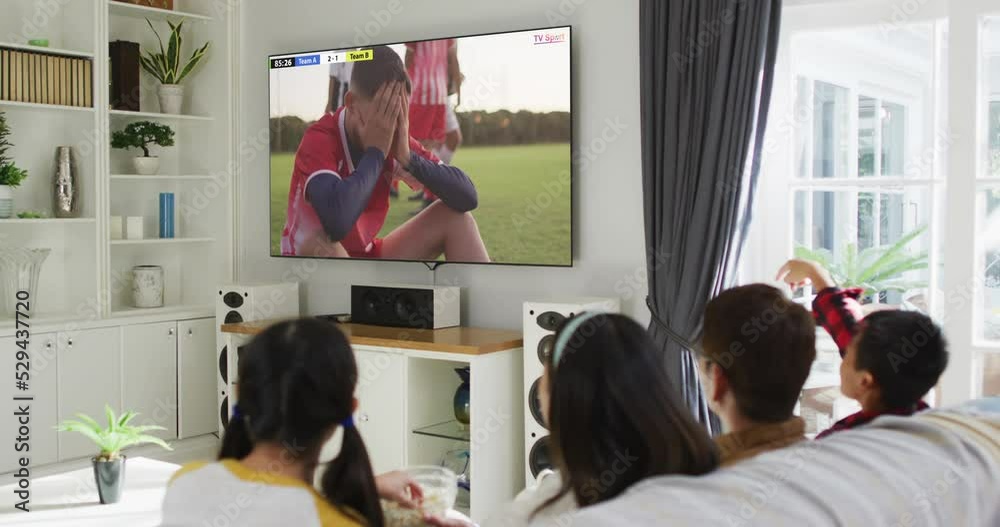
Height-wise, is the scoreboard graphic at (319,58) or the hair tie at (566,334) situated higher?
the scoreboard graphic at (319,58)

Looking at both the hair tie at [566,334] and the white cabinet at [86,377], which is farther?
the white cabinet at [86,377]

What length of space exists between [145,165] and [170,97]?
376 millimetres

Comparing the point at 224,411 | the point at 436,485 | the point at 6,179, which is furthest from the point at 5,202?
the point at 436,485

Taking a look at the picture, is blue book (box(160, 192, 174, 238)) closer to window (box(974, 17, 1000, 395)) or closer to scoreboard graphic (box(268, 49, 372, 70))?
scoreboard graphic (box(268, 49, 372, 70))

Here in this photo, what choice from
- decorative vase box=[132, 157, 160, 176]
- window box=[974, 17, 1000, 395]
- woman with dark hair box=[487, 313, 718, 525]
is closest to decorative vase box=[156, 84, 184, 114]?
decorative vase box=[132, 157, 160, 176]

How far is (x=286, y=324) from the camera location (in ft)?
5.32

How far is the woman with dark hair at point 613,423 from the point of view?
4.63 feet

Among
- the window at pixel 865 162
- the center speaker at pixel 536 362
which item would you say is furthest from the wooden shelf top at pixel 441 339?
the window at pixel 865 162

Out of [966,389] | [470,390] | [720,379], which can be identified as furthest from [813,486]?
[470,390]

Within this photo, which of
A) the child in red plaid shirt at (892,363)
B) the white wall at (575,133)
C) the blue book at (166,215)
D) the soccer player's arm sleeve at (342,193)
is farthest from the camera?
the blue book at (166,215)

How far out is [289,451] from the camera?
1.62 metres

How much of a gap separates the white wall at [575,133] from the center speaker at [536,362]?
0.33 meters

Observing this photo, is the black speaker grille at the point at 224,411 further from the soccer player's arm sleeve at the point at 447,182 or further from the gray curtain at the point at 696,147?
the gray curtain at the point at 696,147

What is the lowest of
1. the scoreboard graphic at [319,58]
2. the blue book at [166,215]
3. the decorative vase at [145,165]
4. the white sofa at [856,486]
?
the white sofa at [856,486]
